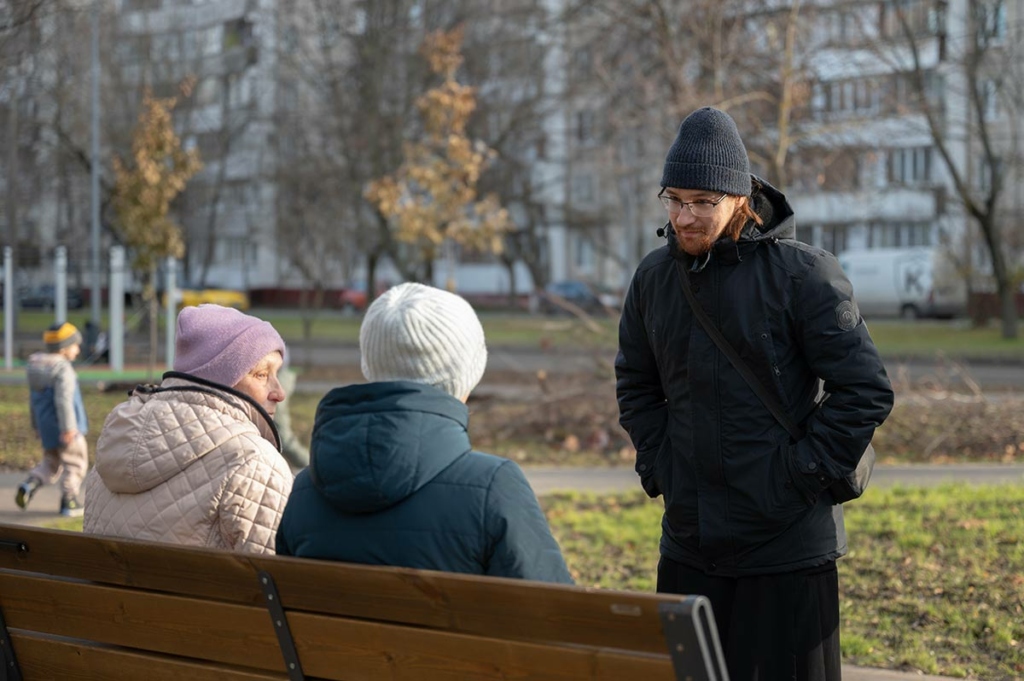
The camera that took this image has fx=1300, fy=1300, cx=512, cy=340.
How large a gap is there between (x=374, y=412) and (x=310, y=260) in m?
50.7

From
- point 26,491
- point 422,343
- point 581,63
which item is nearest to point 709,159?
point 422,343

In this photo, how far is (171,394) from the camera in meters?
3.62

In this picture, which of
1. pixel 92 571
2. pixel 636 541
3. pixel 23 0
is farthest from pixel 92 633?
pixel 23 0

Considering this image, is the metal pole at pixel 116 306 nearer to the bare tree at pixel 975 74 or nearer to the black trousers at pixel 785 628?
the bare tree at pixel 975 74

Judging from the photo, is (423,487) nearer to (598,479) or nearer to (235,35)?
(598,479)

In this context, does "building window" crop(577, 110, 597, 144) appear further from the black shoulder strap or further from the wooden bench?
the wooden bench

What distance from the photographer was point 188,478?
350 cm

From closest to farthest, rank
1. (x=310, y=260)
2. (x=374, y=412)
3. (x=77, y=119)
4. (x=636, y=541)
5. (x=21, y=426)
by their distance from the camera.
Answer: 1. (x=374, y=412)
2. (x=636, y=541)
3. (x=21, y=426)
4. (x=77, y=119)
5. (x=310, y=260)

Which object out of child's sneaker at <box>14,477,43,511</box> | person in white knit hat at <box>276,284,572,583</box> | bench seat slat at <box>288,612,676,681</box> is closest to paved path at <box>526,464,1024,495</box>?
child's sneaker at <box>14,477,43,511</box>

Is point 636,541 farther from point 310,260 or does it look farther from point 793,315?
point 310,260

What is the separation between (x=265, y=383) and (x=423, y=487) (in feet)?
4.40

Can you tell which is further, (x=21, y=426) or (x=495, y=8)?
(x=495, y=8)

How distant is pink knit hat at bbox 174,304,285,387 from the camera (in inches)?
147

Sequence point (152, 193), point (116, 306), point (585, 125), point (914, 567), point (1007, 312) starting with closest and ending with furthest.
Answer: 1. point (914, 567)
2. point (152, 193)
3. point (116, 306)
4. point (1007, 312)
5. point (585, 125)
